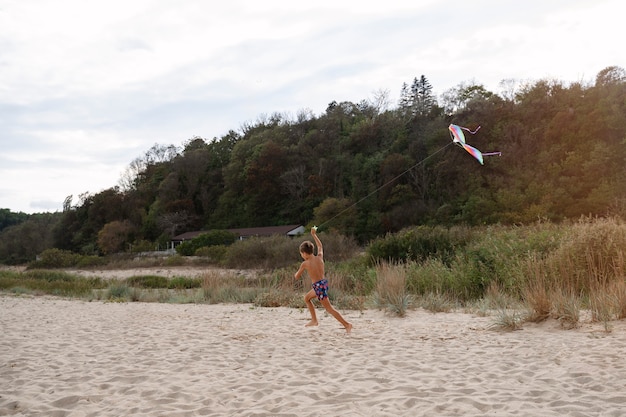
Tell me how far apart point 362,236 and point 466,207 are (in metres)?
9.88

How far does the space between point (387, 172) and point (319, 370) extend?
4485cm

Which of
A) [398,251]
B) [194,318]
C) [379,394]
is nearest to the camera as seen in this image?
[379,394]

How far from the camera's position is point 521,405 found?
4.31 meters

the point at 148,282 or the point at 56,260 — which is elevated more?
the point at 56,260

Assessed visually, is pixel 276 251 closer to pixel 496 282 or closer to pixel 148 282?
Result: pixel 148 282

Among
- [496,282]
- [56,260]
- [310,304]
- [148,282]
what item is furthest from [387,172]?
[310,304]

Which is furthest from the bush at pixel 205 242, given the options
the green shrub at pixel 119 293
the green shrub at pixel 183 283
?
the green shrub at pixel 119 293

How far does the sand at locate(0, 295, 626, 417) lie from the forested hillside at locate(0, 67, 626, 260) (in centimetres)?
1148

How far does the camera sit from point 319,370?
5965mm

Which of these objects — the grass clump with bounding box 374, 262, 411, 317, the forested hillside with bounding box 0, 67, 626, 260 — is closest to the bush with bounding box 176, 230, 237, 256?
the forested hillside with bounding box 0, 67, 626, 260

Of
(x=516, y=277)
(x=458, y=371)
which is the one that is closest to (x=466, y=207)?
(x=516, y=277)

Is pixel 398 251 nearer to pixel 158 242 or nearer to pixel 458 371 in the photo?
pixel 458 371

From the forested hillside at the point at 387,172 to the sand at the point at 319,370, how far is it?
11483 mm

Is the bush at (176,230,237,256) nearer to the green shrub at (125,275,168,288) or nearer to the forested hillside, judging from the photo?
the forested hillside
